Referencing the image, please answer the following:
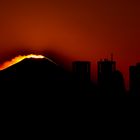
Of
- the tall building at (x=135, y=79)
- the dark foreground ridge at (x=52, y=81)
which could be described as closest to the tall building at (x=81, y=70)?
the dark foreground ridge at (x=52, y=81)

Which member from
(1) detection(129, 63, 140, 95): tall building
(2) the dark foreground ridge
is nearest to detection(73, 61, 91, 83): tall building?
(2) the dark foreground ridge

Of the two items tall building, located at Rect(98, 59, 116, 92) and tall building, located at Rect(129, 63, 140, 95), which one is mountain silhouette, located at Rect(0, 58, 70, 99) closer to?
tall building, located at Rect(98, 59, 116, 92)

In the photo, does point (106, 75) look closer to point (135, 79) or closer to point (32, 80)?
point (135, 79)

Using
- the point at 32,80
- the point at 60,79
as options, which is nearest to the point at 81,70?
the point at 60,79

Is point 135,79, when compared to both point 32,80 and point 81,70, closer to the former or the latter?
point 81,70

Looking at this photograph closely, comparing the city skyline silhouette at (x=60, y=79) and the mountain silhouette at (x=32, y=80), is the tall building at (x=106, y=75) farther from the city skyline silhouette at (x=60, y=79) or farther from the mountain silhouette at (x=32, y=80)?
the mountain silhouette at (x=32, y=80)

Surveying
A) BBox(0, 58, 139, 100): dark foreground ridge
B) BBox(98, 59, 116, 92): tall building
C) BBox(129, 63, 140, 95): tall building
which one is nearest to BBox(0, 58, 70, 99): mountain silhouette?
BBox(0, 58, 139, 100): dark foreground ridge

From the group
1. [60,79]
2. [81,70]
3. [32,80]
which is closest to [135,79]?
[81,70]

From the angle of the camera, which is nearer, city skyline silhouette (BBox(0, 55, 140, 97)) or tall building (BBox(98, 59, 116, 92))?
city skyline silhouette (BBox(0, 55, 140, 97))

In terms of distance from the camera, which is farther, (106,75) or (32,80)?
(106,75)

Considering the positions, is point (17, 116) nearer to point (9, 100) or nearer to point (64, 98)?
point (9, 100)

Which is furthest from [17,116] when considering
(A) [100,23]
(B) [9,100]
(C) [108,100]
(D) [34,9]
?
(A) [100,23]
